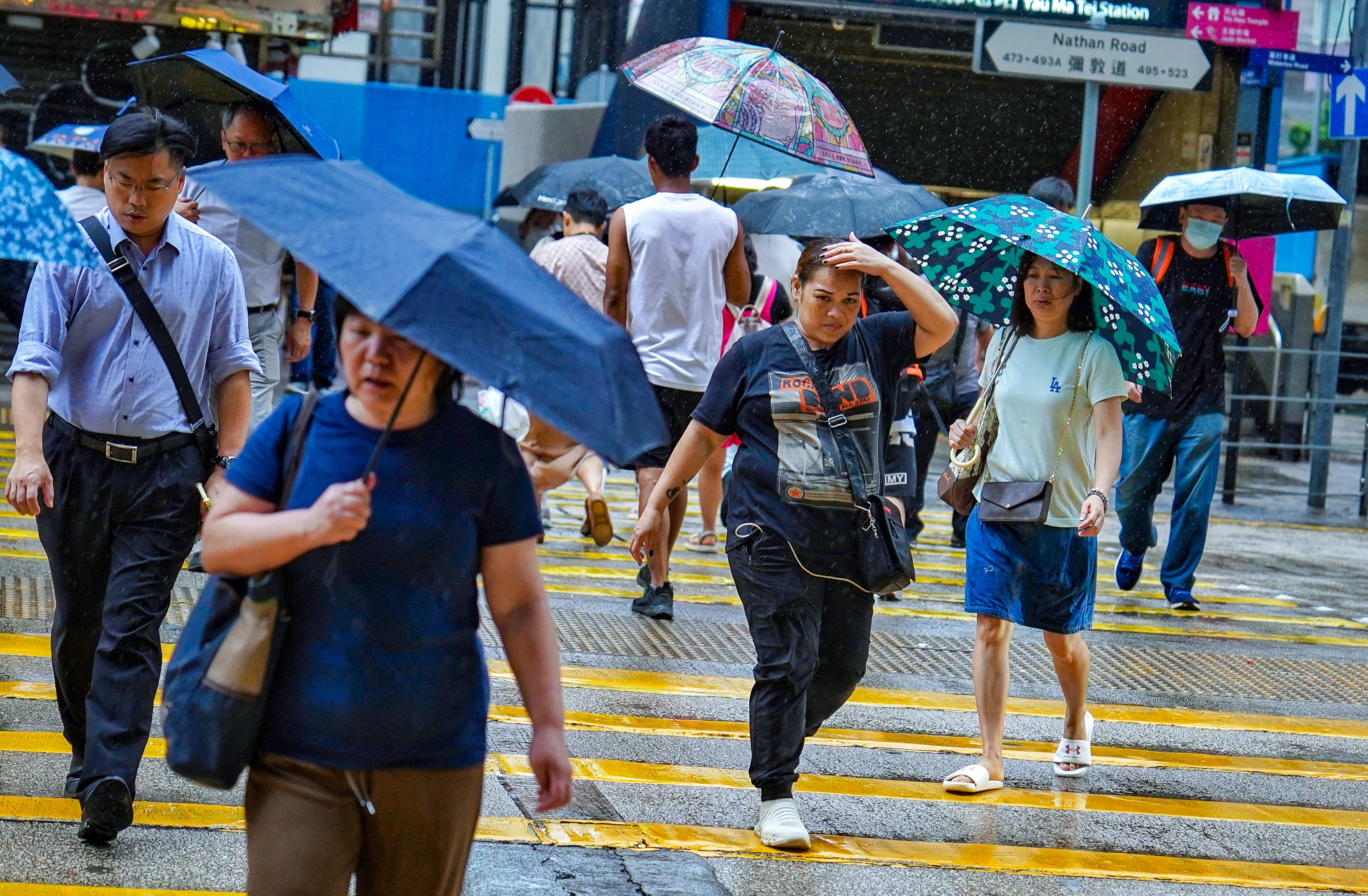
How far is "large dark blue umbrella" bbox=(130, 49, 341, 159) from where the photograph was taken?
6637mm

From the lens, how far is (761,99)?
7609 mm

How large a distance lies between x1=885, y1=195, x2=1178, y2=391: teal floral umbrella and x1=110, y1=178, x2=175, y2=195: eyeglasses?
8.28 feet

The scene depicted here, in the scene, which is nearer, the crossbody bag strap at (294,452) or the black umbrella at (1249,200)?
the crossbody bag strap at (294,452)

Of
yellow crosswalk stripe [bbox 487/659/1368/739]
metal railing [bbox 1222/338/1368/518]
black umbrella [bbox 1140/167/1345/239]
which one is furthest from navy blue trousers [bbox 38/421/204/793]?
metal railing [bbox 1222/338/1368/518]

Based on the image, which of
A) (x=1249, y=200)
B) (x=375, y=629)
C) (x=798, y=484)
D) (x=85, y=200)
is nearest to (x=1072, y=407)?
(x=798, y=484)

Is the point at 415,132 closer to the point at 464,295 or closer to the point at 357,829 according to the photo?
the point at 357,829

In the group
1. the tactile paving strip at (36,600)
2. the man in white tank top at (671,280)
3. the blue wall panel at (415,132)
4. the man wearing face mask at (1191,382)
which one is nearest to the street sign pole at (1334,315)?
the man wearing face mask at (1191,382)

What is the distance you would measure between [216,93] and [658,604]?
10.6ft

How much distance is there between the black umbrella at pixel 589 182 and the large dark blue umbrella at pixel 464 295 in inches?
374

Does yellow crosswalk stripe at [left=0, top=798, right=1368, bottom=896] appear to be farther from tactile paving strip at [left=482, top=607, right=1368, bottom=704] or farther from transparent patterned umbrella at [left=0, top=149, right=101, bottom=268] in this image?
tactile paving strip at [left=482, top=607, right=1368, bottom=704]

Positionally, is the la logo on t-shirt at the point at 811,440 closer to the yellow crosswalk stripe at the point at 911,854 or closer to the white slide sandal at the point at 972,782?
the yellow crosswalk stripe at the point at 911,854

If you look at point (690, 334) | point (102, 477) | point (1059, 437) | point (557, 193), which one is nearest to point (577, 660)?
point (690, 334)

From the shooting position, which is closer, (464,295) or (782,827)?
(464,295)

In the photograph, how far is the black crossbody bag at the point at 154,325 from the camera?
4602 millimetres
